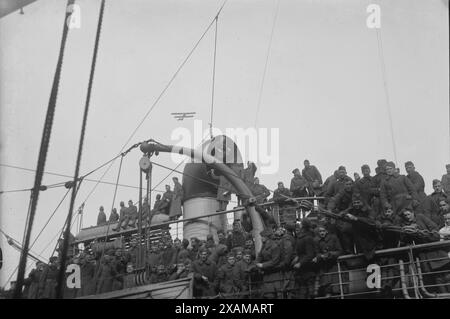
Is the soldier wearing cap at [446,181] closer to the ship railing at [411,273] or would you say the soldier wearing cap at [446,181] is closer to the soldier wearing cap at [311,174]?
the ship railing at [411,273]

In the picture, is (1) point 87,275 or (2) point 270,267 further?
(1) point 87,275

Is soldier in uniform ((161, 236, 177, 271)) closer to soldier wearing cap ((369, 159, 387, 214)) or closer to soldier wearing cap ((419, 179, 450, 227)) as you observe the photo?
soldier wearing cap ((369, 159, 387, 214))

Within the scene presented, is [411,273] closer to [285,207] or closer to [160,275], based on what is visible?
[285,207]

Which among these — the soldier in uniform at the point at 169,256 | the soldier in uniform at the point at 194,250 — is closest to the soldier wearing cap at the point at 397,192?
the soldier in uniform at the point at 194,250

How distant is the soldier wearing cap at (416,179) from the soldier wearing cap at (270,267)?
103 inches

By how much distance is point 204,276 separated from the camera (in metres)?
8.96

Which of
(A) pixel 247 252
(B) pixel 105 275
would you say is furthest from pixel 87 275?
(A) pixel 247 252

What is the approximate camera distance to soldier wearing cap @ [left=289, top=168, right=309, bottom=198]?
12.3 metres

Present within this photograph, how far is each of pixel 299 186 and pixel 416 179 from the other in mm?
2971

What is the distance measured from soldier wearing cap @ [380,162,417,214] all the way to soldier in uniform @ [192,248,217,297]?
296cm

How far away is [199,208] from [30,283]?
4.02 m

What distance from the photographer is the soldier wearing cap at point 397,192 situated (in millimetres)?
9289

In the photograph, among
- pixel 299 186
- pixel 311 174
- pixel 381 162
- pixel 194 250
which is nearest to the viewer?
pixel 381 162
